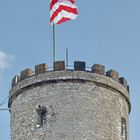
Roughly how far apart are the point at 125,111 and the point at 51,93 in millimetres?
3444

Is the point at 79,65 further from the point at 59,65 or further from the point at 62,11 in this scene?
the point at 62,11

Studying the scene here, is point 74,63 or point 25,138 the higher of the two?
point 74,63

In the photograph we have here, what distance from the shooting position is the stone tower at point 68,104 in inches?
1635

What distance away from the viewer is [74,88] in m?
42.2

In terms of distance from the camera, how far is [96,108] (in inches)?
1656

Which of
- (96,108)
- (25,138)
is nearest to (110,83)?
(96,108)

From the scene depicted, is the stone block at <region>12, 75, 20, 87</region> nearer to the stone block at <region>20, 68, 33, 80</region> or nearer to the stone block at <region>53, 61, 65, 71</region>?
the stone block at <region>20, 68, 33, 80</region>

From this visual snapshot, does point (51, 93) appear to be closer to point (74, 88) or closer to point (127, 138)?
point (74, 88)

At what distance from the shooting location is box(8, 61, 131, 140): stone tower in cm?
4153

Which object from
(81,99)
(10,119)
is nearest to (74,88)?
(81,99)

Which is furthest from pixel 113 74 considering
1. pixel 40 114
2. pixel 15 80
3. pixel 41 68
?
pixel 15 80

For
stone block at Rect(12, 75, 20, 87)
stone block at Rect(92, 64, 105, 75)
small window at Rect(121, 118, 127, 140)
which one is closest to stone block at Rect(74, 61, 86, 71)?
stone block at Rect(92, 64, 105, 75)

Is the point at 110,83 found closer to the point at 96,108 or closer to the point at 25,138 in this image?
the point at 96,108

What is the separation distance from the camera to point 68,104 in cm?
4184
